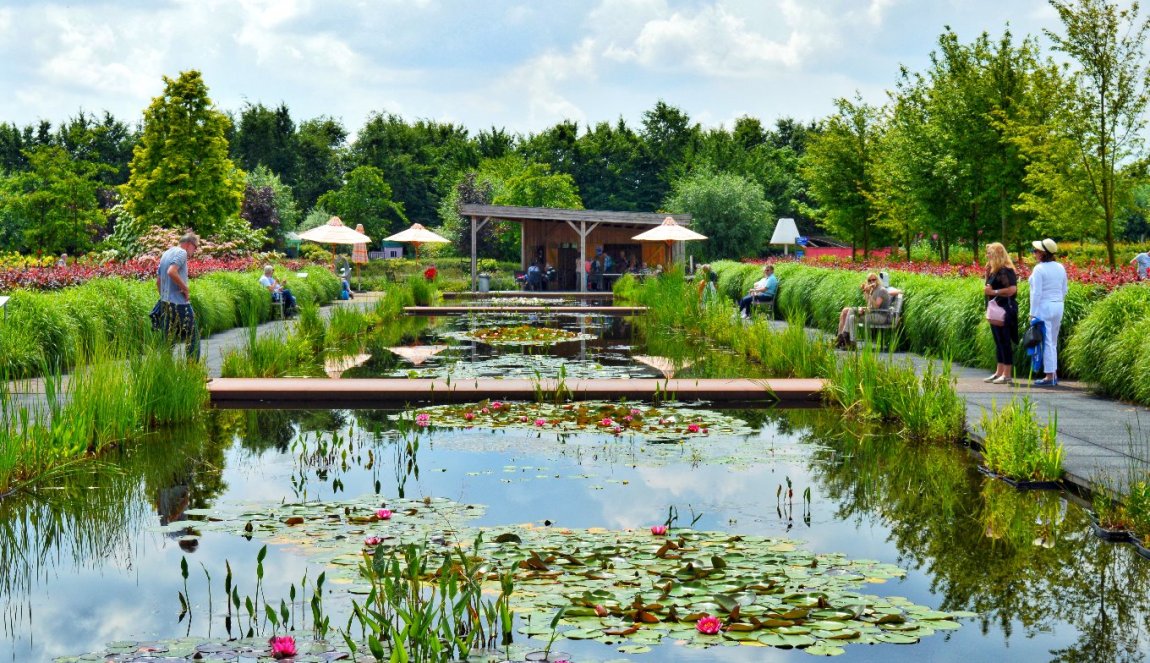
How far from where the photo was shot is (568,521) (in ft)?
19.4

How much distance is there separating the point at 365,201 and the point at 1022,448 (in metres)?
57.6

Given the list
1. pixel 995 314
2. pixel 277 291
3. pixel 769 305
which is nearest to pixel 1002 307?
pixel 995 314

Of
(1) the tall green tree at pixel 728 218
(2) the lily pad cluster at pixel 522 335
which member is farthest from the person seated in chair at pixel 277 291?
(1) the tall green tree at pixel 728 218

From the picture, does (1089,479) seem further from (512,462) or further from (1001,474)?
(512,462)

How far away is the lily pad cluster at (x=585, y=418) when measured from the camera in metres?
8.91

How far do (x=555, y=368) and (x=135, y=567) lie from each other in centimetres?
802

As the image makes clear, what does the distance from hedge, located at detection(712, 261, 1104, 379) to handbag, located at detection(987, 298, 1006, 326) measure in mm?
484

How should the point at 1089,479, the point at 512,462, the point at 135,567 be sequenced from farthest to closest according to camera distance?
1. the point at 512,462
2. the point at 1089,479
3. the point at 135,567

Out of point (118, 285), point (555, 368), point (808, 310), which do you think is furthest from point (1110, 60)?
point (118, 285)

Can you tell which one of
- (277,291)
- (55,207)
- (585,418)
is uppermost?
(55,207)

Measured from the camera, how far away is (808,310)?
1969 cm

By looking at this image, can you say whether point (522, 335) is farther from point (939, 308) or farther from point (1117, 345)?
point (1117, 345)

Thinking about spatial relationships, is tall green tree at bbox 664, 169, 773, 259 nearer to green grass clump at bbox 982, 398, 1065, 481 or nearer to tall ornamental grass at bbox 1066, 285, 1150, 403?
tall ornamental grass at bbox 1066, 285, 1150, 403

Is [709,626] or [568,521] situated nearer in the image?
[709,626]
